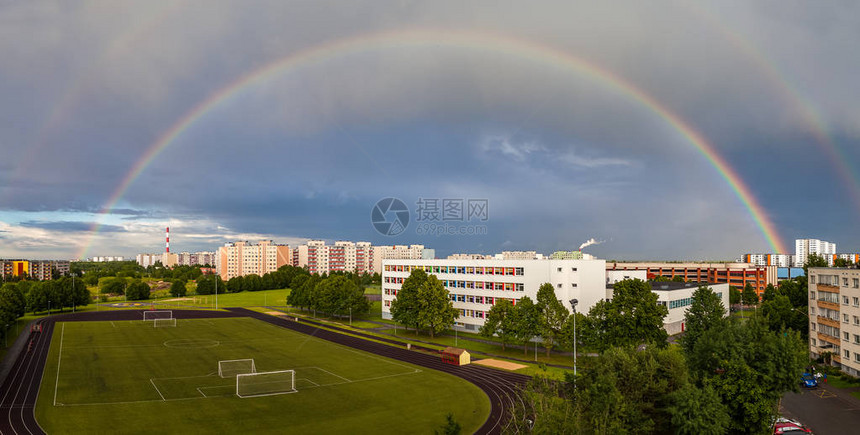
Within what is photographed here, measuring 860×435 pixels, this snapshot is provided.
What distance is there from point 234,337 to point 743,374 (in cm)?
7399

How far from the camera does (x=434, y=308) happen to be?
258 feet

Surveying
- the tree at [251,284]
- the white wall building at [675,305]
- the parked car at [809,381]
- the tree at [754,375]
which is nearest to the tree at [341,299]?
the white wall building at [675,305]

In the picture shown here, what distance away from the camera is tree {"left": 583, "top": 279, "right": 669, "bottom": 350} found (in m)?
53.2

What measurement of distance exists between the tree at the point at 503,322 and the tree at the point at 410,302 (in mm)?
14255

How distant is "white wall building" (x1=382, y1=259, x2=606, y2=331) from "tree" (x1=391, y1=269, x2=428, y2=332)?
25.4ft

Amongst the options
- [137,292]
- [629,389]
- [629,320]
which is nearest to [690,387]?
[629,389]

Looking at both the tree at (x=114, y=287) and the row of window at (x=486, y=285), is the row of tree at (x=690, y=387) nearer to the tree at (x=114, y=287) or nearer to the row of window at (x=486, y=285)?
the row of window at (x=486, y=285)

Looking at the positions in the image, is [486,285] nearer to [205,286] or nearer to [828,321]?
[828,321]

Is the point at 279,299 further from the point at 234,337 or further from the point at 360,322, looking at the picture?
the point at 234,337

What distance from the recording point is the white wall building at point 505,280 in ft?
244

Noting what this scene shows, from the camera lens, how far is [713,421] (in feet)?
90.7

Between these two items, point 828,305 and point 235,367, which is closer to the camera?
point 235,367

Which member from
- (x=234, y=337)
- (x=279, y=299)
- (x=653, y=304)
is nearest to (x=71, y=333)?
(x=234, y=337)

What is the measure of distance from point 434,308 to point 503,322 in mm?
15367
